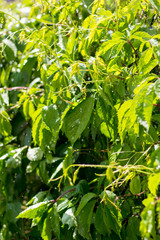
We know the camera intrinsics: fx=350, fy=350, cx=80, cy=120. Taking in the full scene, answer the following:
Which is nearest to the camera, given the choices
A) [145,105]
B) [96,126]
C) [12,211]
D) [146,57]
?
[145,105]

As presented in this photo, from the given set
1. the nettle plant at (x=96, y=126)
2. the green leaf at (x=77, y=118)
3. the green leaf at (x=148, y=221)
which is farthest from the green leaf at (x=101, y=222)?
the green leaf at (x=148, y=221)

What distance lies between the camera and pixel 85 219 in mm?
1232

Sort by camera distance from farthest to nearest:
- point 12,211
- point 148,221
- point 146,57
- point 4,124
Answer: point 12,211, point 4,124, point 146,57, point 148,221

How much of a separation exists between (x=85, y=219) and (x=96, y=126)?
357 mm

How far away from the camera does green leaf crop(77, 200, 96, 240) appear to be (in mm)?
1233

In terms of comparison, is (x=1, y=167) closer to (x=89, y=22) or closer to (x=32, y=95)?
(x=32, y=95)

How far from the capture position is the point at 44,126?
128cm

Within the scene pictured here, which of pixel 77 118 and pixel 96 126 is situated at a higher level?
pixel 77 118

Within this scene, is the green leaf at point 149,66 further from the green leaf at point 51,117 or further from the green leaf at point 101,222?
the green leaf at point 101,222

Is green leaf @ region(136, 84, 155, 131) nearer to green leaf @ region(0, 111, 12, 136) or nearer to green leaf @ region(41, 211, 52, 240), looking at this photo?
green leaf @ region(41, 211, 52, 240)

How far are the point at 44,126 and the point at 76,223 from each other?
0.37 metres

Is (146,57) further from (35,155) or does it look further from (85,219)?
(35,155)

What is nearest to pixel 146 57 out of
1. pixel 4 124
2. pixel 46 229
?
pixel 46 229

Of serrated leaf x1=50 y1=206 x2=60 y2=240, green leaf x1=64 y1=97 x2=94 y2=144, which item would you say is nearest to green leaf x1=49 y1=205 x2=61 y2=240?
serrated leaf x1=50 y1=206 x2=60 y2=240
